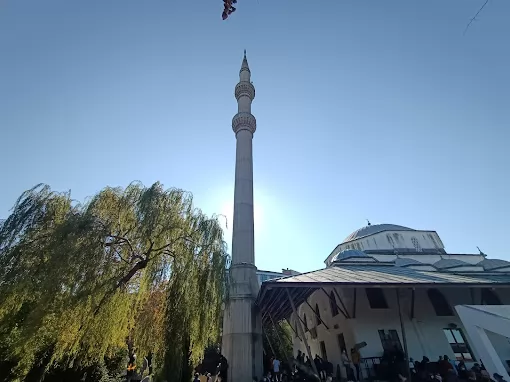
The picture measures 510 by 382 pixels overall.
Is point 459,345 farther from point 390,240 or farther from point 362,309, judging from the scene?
point 390,240

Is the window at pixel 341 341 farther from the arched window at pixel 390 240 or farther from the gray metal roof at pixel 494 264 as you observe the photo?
the gray metal roof at pixel 494 264

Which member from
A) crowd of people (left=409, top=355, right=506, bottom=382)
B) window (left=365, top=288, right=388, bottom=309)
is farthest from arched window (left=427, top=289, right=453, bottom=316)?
crowd of people (left=409, top=355, right=506, bottom=382)

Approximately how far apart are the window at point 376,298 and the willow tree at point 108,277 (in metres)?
9.79

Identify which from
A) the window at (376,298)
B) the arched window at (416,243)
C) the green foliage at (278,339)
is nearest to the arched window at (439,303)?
the window at (376,298)

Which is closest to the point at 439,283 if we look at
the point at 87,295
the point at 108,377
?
the point at 87,295

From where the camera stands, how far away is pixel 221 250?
973 centimetres

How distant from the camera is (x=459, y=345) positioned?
15094 millimetres

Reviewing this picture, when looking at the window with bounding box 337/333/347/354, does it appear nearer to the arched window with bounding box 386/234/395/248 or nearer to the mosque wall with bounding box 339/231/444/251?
the mosque wall with bounding box 339/231/444/251

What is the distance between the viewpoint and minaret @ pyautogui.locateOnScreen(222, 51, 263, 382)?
12617 millimetres

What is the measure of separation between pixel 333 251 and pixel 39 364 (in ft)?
117

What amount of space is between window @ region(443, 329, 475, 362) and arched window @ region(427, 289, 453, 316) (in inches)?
34.2

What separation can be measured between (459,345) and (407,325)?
2801 mm

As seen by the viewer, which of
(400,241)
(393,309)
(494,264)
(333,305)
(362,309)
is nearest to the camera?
(362,309)

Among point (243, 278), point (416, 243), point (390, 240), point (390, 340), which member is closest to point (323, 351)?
point (390, 340)
